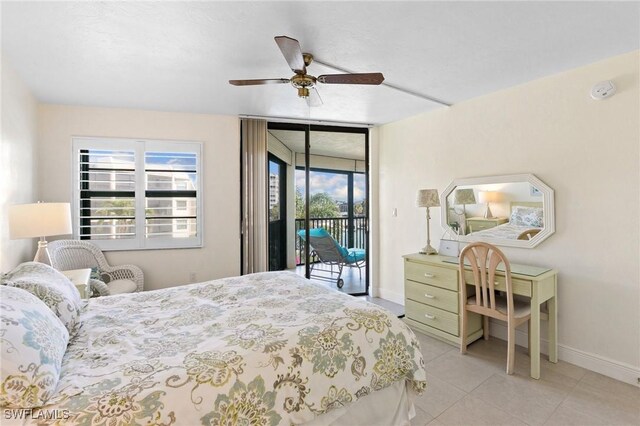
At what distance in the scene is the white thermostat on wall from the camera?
2238 mm

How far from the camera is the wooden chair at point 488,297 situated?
7.62 feet

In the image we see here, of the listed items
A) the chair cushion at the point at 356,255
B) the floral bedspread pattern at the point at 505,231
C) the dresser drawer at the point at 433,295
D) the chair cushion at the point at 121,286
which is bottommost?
the dresser drawer at the point at 433,295

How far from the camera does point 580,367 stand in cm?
241

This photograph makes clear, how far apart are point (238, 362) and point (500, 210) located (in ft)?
9.06

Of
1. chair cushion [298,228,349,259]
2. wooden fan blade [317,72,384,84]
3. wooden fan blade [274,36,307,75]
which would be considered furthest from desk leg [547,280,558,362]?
wooden fan blade [274,36,307,75]

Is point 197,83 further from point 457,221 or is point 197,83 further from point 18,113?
point 457,221

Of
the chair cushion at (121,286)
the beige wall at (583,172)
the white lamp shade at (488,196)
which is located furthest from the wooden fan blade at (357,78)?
the chair cushion at (121,286)

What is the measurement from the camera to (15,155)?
2.49 metres

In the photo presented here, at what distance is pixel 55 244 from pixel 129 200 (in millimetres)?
784

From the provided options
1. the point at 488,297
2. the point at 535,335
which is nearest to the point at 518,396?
the point at 535,335

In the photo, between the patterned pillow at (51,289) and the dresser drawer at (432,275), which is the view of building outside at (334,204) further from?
the patterned pillow at (51,289)

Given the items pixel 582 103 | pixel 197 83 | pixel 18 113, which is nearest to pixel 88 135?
pixel 18 113

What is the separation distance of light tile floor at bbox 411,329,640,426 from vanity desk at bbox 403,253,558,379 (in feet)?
0.55

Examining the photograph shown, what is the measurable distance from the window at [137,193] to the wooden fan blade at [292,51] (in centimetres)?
217
